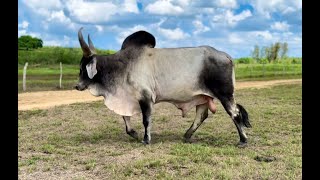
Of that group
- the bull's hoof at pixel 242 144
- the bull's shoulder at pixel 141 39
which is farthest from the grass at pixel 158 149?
the bull's shoulder at pixel 141 39

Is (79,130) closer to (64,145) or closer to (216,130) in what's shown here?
(64,145)

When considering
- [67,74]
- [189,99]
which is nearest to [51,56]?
[67,74]

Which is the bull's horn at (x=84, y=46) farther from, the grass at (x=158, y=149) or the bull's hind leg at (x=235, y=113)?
the bull's hind leg at (x=235, y=113)

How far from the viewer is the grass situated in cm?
634

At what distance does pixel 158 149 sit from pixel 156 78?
1.35 meters

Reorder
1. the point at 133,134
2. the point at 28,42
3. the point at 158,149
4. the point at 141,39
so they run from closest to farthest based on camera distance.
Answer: the point at 158,149, the point at 141,39, the point at 133,134, the point at 28,42

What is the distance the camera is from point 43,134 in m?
9.72

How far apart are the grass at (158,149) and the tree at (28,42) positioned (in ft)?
121

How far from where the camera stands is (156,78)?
8453 millimetres

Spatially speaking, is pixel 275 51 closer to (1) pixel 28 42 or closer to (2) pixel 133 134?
(1) pixel 28 42

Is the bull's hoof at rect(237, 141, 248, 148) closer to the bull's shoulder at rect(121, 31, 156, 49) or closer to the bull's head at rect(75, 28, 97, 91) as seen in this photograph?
the bull's shoulder at rect(121, 31, 156, 49)
